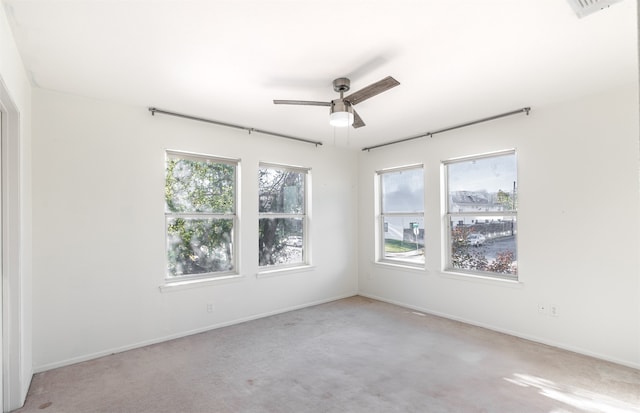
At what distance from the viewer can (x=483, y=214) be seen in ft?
13.6

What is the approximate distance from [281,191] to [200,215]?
1306mm

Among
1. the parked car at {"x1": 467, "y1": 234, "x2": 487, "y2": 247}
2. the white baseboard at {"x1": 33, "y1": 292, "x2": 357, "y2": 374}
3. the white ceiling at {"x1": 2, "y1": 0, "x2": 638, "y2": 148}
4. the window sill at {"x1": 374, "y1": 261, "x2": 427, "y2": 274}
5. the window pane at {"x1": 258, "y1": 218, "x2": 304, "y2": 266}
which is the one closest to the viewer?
the white ceiling at {"x1": 2, "y1": 0, "x2": 638, "y2": 148}

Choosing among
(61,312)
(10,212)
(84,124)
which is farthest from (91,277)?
(84,124)

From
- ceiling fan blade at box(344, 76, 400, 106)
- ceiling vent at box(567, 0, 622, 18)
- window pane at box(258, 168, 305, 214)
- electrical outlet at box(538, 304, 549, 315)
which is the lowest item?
electrical outlet at box(538, 304, 549, 315)

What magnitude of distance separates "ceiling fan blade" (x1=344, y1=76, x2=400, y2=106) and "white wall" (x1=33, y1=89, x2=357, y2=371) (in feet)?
6.80

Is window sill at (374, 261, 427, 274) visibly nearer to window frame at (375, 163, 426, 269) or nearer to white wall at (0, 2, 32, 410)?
window frame at (375, 163, 426, 269)

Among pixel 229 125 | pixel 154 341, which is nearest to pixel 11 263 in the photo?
pixel 154 341

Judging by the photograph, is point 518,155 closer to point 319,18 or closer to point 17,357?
point 319,18

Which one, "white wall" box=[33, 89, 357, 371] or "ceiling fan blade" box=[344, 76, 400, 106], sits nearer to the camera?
"ceiling fan blade" box=[344, 76, 400, 106]

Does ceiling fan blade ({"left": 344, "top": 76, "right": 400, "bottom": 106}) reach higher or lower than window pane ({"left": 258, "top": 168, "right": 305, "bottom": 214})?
higher

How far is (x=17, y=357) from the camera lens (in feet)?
7.64

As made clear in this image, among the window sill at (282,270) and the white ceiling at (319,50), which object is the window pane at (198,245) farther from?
the white ceiling at (319,50)

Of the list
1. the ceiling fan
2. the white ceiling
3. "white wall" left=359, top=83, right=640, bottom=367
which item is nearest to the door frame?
the white ceiling

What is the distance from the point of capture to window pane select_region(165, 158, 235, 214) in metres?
3.83
